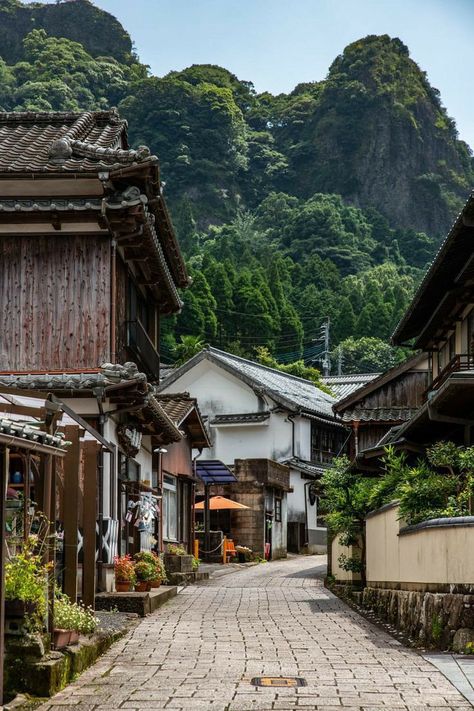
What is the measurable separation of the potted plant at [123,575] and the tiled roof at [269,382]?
29.1m

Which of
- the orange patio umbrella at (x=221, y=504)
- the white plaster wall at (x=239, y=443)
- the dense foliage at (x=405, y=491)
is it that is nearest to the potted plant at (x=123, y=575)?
the dense foliage at (x=405, y=491)

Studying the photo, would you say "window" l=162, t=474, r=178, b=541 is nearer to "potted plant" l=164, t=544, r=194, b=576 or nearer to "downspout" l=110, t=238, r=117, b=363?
"potted plant" l=164, t=544, r=194, b=576

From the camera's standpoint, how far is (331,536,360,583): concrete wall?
79.7ft

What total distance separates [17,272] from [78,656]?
10204 mm

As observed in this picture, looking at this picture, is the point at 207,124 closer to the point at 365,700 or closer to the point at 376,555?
the point at 376,555

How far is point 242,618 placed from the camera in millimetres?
17297

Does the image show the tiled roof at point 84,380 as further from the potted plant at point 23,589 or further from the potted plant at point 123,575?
the potted plant at point 23,589

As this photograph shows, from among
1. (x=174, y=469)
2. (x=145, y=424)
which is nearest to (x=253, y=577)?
(x=174, y=469)

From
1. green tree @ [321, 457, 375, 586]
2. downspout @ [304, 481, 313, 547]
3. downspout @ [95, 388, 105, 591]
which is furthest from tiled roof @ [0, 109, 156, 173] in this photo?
Answer: downspout @ [304, 481, 313, 547]

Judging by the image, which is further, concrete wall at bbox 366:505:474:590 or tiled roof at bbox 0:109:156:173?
tiled roof at bbox 0:109:156:173

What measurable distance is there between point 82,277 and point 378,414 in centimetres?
2208

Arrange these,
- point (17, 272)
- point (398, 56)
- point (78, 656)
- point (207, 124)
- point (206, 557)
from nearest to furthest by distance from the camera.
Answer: point (78, 656), point (17, 272), point (206, 557), point (207, 124), point (398, 56)

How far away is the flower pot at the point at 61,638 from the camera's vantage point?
32.8 ft

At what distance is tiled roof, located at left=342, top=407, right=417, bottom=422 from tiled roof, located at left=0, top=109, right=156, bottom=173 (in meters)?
18.7
